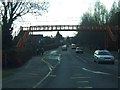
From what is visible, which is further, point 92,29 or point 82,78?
point 92,29

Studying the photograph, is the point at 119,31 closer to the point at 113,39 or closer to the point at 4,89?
the point at 113,39

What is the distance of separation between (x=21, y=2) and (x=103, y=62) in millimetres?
16391

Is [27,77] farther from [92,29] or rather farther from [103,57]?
[92,29]

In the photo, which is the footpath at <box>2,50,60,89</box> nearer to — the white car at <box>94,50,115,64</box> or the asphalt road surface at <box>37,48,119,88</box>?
the asphalt road surface at <box>37,48,119,88</box>

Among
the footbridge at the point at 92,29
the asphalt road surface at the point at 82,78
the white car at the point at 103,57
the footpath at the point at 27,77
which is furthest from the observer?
the footbridge at the point at 92,29

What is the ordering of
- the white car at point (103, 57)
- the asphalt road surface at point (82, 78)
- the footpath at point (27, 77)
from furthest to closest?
1. the white car at point (103, 57)
2. the footpath at point (27, 77)
3. the asphalt road surface at point (82, 78)

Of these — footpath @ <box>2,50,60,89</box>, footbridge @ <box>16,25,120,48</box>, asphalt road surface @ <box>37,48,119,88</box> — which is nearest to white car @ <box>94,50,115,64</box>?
footpath @ <box>2,50,60,89</box>

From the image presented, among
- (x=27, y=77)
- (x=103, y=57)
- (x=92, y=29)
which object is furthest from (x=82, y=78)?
(x=92, y=29)

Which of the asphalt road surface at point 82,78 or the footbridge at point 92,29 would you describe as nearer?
the asphalt road surface at point 82,78

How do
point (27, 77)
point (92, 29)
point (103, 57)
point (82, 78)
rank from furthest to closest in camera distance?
point (92, 29) < point (103, 57) < point (27, 77) < point (82, 78)

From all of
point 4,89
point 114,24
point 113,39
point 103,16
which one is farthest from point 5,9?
point 103,16

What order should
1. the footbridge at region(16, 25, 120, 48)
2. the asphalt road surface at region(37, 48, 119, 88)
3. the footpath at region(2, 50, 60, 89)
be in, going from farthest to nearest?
the footbridge at region(16, 25, 120, 48) → the footpath at region(2, 50, 60, 89) → the asphalt road surface at region(37, 48, 119, 88)

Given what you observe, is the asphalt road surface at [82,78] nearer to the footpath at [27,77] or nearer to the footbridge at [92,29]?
the footpath at [27,77]

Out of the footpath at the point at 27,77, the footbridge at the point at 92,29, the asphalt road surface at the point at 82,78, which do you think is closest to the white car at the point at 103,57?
the footpath at the point at 27,77
